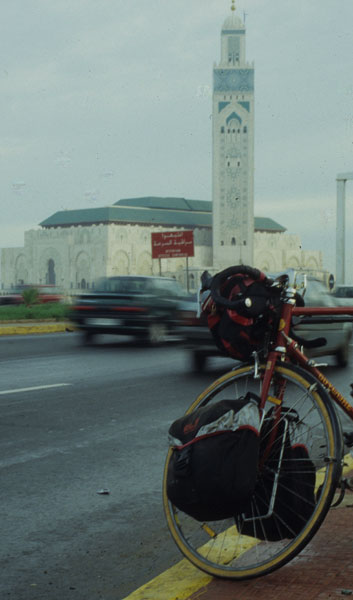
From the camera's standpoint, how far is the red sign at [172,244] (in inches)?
2083

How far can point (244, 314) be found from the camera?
3227 millimetres

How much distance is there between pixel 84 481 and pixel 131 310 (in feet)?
39.7

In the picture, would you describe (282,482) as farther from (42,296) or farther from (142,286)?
(42,296)

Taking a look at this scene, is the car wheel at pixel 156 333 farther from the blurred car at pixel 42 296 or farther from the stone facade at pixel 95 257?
the stone facade at pixel 95 257

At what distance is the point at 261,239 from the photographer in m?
144

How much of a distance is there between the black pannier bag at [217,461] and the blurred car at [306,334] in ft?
28.7

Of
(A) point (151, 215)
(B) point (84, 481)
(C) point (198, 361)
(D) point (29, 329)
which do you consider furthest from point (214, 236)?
(B) point (84, 481)

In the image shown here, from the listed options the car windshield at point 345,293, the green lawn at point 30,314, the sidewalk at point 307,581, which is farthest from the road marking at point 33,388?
the car windshield at point 345,293

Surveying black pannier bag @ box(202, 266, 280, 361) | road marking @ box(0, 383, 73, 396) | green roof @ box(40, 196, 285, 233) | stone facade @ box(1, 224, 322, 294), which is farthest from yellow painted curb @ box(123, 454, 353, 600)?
green roof @ box(40, 196, 285, 233)

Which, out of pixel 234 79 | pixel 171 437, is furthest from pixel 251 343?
pixel 234 79

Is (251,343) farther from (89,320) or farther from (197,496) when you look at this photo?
(89,320)

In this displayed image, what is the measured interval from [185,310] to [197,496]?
31.5ft

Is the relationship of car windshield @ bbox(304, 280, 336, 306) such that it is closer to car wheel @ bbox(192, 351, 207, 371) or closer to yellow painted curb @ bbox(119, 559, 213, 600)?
car wheel @ bbox(192, 351, 207, 371)

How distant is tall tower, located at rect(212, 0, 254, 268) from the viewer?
409ft
